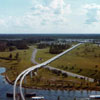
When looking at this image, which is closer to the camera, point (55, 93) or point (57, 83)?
point (55, 93)

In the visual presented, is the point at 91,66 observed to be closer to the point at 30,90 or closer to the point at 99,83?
the point at 99,83

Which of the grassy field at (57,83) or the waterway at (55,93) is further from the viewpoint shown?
the grassy field at (57,83)

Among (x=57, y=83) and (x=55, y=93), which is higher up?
(x=57, y=83)

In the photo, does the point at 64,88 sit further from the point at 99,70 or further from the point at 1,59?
the point at 1,59

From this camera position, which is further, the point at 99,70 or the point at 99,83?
the point at 99,70

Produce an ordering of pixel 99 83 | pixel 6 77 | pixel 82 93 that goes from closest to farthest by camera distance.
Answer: pixel 82 93, pixel 99 83, pixel 6 77

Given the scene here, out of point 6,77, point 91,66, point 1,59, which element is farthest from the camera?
point 1,59

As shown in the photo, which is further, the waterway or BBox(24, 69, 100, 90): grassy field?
BBox(24, 69, 100, 90): grassy field

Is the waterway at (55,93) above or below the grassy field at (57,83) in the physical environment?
below

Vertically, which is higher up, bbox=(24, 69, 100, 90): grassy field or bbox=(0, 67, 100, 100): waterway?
bbox=(24, 69, 100, 90): grassy field

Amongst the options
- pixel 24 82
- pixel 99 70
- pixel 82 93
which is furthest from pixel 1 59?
pixel 82 93
